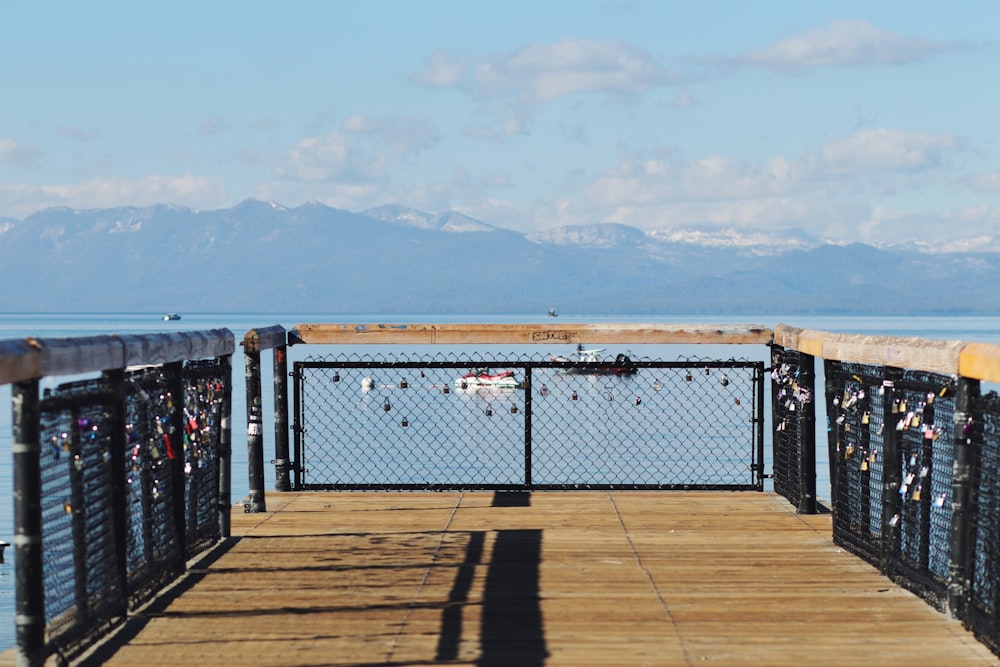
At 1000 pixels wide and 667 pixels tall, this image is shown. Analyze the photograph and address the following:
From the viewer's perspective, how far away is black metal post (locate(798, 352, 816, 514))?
10.5m

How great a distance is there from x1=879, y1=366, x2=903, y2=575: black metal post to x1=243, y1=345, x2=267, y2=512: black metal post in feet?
15.4

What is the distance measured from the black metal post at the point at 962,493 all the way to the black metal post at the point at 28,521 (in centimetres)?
398

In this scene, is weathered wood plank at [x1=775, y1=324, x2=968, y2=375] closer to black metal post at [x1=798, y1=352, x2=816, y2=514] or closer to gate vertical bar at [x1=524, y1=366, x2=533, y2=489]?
black metal post at [x1=798, y1=352, x2=816, y2=514]

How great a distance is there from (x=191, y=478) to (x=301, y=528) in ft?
6.16

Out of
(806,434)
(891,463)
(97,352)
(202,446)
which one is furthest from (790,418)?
(97,352)

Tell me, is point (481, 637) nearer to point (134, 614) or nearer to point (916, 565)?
point (134, 614)

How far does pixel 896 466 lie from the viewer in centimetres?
753

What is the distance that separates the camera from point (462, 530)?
393 inches

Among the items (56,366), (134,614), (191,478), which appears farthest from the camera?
(191,478)

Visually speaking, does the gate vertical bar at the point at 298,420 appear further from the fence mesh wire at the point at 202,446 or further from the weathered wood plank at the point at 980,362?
the weathered wood plank at the point at 980,362

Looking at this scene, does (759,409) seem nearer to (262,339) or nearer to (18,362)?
(262,339)

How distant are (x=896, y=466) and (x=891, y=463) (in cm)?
4

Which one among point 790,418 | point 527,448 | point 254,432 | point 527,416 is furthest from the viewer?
point 527,448

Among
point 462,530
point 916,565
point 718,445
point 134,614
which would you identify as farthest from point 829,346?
point 718,445
